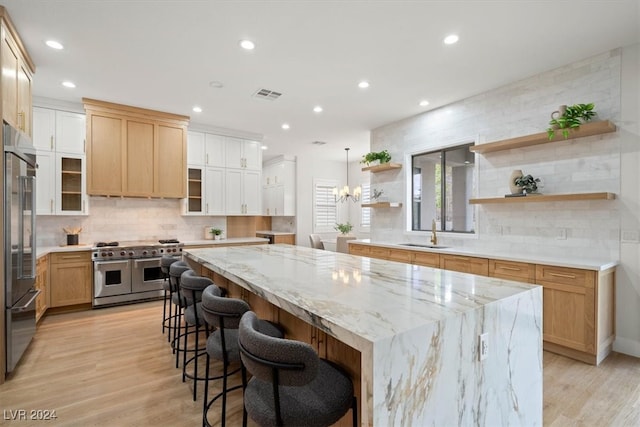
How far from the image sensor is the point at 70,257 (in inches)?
169

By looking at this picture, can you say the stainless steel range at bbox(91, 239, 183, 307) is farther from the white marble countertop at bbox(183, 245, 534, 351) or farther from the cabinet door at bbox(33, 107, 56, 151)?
the white marble countertop at bbox(183, 245, 534, 351)

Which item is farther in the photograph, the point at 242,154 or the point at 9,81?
the point at 242,154

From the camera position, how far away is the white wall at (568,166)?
9.91 ft

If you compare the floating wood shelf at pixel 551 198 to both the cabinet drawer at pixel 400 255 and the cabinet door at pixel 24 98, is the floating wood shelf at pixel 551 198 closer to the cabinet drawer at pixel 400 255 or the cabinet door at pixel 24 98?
the cabinet drawer at pixel 400 255

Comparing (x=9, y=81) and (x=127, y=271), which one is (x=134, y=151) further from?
(x=9, y=81)

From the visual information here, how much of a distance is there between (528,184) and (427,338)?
322 centimetres

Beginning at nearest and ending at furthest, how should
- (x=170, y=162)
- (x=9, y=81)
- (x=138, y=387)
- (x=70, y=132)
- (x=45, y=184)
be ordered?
(x=138, y=387) < (x=9, y=81) < (x=45, y=184) < (x=70, y=132) < (x=170, y=162)

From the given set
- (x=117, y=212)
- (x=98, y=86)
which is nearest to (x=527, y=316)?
(x=98, y=86)

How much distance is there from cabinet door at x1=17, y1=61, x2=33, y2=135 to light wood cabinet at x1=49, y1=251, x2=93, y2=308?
1.76 metres

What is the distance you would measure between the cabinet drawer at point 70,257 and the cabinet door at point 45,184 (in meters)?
0.66

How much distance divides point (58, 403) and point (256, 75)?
11.5ft

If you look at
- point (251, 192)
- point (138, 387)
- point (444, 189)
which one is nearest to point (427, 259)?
point (444, 189)

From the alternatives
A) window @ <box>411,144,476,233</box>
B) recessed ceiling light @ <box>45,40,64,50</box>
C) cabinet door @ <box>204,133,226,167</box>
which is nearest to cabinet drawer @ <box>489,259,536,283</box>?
window @ <box>411,144,476,233</box>

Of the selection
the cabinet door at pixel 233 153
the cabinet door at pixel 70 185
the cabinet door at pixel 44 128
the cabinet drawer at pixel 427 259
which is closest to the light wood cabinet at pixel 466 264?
the cabinet drawer at pixel 427 259
